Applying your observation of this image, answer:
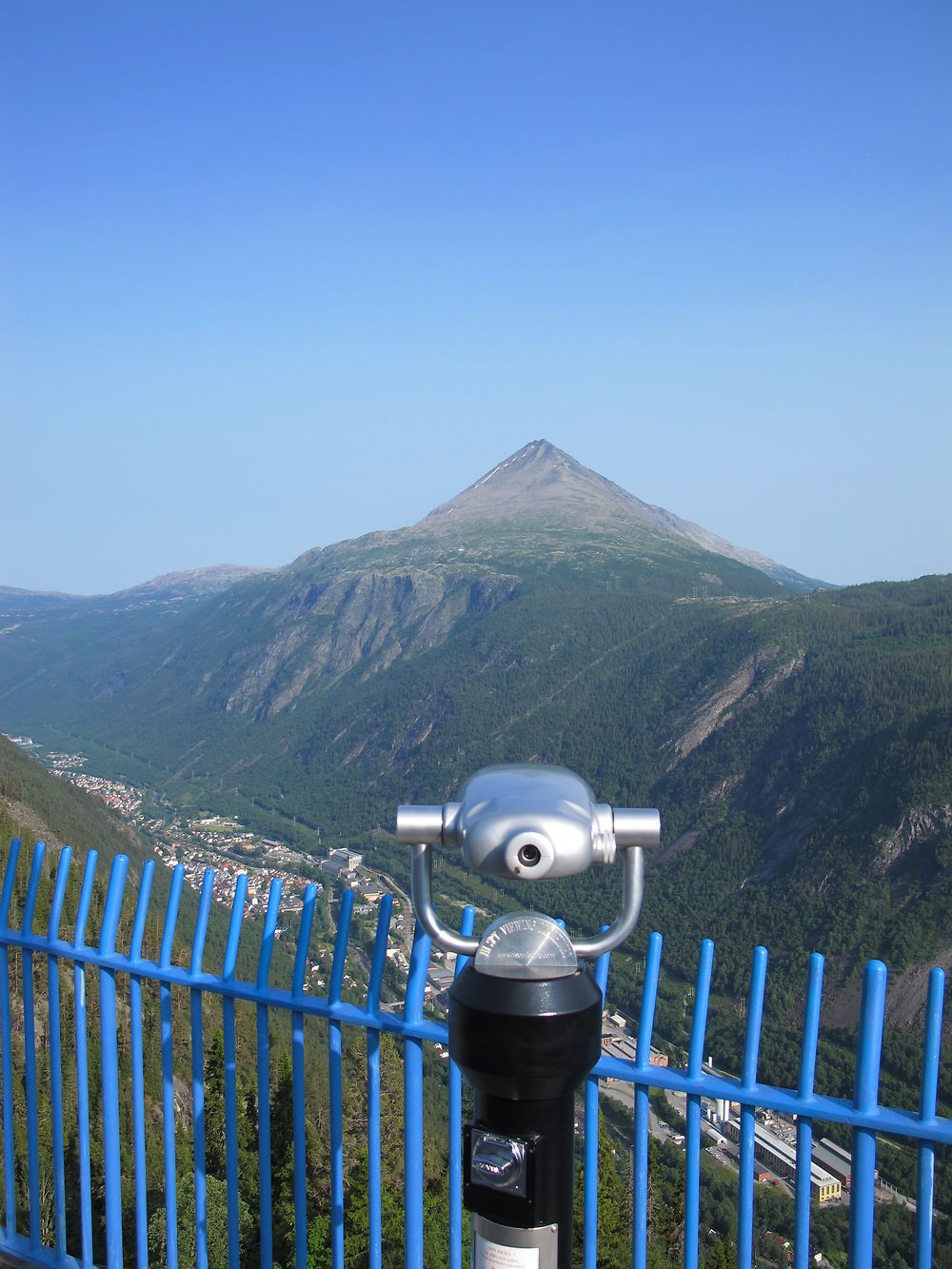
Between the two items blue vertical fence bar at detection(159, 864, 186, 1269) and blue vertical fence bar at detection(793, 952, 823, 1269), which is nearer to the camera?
blue vertical fence bar at detection(793, 952, 823, 1269)

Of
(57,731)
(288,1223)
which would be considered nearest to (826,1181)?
(288,1223)

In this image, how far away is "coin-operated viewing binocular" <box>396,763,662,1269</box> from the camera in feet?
7.03

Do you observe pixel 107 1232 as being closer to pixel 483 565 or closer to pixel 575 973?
pixel 575 973

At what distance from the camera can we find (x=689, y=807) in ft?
327

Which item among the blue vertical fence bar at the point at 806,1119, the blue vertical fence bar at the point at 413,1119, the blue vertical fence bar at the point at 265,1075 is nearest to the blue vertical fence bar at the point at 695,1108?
the blue vertical fence bar at the point at 806,1119

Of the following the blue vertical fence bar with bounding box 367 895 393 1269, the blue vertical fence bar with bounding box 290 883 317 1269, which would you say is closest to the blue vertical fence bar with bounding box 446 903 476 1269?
the blue vertical fence bar with bounding box 367 895 393 1269

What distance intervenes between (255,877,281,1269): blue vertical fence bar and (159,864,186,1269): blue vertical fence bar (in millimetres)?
391

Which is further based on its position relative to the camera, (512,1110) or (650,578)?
(650,578)

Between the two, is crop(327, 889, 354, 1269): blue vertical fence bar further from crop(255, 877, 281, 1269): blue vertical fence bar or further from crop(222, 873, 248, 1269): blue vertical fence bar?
crop(222, 873, 248, 1269): blue vertical fence bar

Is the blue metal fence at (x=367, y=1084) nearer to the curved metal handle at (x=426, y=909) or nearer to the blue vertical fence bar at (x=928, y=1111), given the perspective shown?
the blue vertical fence bar at (x=928, y=1111)

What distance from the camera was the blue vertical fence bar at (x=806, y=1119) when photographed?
282 centimetres

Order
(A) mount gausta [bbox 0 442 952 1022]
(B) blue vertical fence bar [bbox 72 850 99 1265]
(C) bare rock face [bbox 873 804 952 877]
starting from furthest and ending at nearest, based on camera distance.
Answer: (C) bare rock face [bbox 873 804 952 877], (A) mount gausta [bbox 0 442 952 1022], (B) blue vertical fence bar [bbox 72 850 99 1265]

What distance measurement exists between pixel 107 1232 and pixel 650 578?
170m

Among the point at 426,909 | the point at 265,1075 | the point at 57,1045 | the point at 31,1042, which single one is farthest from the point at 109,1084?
the point at 426,909
